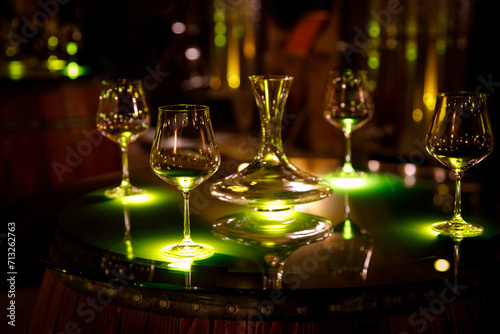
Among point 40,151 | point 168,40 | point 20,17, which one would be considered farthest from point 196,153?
point 168,40

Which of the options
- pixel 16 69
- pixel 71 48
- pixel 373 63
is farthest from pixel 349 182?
pixel 71 48

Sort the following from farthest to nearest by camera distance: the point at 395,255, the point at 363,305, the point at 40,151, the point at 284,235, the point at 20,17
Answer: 1. the point at 20,17
2. the point at 40,151
3. the point at 284,235
4. the point at 395,255
5. the point at 363,305

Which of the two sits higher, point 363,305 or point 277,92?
point 277,92

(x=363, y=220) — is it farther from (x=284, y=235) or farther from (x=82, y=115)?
(x=82, y=115)

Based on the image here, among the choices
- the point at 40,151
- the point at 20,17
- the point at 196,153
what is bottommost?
the point at 40,151

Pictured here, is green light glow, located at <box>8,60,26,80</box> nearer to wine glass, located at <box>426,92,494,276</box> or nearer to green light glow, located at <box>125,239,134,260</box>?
green light glow, located at <box>125,239,134,260</box>

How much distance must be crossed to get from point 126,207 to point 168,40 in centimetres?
585

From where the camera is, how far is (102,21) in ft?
22.0

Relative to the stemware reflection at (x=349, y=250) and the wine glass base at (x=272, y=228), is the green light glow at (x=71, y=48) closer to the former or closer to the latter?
the wine glass base at (x=272, y=228)

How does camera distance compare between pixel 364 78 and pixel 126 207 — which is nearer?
pixel 126 207

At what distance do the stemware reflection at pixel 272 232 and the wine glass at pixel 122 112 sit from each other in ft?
1.28

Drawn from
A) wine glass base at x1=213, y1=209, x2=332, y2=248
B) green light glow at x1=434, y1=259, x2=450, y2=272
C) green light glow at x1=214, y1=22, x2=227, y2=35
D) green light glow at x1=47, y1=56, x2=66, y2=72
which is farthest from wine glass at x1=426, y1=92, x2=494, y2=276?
green light glow at x1=214, y1=22, x2=227, y2=35

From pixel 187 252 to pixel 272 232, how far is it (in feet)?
0.65

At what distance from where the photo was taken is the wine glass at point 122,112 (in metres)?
1.63
